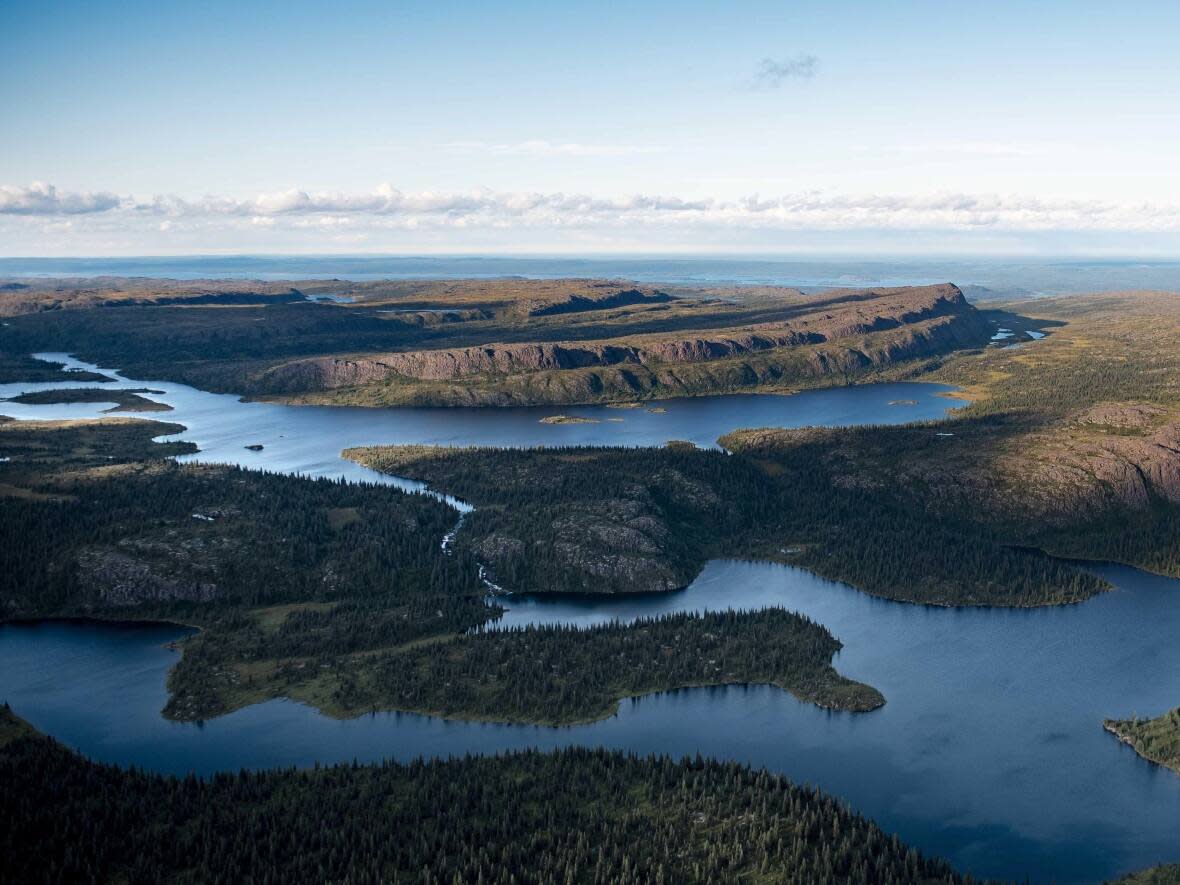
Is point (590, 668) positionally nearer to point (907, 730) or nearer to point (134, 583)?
point (907, 730)

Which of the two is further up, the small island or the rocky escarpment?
the rocky escarpment

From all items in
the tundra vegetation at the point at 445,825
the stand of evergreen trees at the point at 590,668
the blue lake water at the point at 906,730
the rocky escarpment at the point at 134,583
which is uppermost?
the rocky escarpment at the point at 134,583

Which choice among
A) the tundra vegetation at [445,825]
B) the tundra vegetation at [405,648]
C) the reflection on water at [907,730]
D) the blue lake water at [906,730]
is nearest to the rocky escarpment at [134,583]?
the tundra vegetation at [405,648]

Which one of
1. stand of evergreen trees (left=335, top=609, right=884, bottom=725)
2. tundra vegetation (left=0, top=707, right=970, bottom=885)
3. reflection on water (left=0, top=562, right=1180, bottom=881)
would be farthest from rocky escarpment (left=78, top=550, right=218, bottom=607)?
tundra vegetation (left=0, top=707, right=970, bottom=885)

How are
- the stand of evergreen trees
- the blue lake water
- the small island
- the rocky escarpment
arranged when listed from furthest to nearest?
the rocky escarpment
the stand of evergreen trees
the small island
the blue lake water

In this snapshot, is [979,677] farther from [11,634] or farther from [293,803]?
[11,634]

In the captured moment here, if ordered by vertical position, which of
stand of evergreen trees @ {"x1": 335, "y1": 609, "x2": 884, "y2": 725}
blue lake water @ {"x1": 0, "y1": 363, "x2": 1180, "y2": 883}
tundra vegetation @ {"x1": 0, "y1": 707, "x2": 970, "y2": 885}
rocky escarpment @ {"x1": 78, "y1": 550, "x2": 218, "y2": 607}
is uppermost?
rocky escarpment @ {"x1": 78, "y1": 550, "x2": 218, "y2": 607}

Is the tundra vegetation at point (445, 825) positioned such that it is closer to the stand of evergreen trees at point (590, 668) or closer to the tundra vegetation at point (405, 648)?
the stand of evergreen trees at point (590, 668)

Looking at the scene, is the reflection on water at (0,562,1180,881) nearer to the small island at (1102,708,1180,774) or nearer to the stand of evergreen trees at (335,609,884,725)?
the small island at (1102,708,1180,774)
